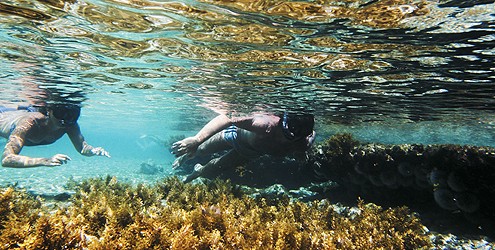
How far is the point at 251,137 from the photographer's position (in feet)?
29.1

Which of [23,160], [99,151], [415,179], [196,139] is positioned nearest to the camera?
[196,139]

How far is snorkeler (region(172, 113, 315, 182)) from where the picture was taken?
25.6 feet

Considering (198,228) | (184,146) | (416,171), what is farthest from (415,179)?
(184,146)

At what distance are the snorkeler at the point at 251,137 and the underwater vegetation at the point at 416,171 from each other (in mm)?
3314

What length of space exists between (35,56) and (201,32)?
6.69 meters

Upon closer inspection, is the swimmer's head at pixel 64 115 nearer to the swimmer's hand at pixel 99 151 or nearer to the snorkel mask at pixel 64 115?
the snorkel mask at pixel 64 115

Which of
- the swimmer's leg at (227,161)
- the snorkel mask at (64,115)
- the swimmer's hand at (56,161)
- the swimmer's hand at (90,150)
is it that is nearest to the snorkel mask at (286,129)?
the swimmer's leg at (227,161)

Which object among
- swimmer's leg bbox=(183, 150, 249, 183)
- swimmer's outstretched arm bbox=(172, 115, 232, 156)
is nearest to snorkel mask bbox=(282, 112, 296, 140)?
swimmer's outstretched arm bbox=(172, 115, 232, 156)

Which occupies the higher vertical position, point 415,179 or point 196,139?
point 196,139

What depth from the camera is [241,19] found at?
19.5 feet

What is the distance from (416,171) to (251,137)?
23.4 ft

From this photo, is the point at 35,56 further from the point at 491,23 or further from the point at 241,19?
the point at 491,23

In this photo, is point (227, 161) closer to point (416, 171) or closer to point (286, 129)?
point (286, 129)

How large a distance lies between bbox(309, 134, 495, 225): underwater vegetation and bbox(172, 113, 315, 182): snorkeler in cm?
331
